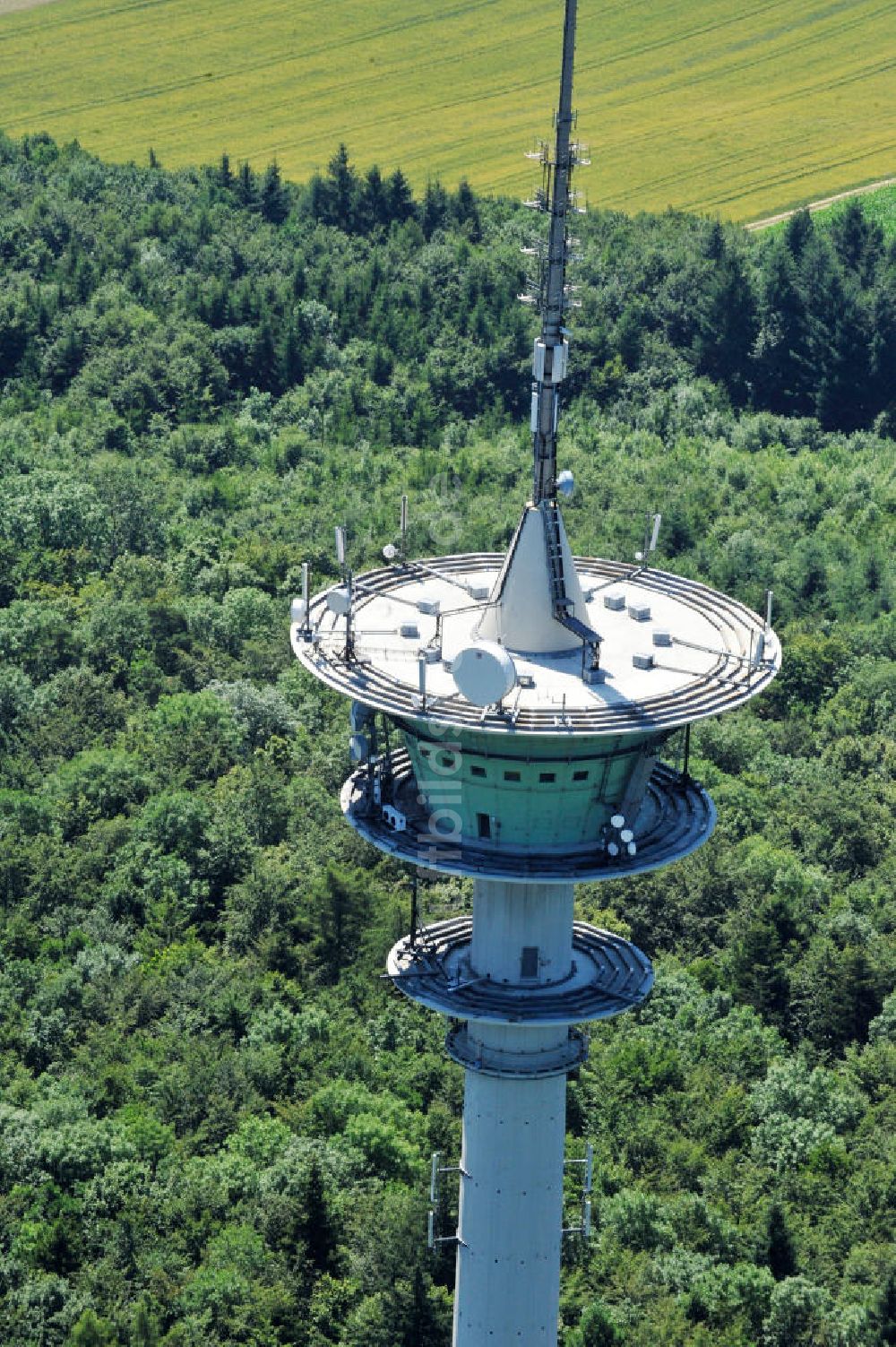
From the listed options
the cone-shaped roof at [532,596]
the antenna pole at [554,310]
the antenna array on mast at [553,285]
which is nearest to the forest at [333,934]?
Result: the cone-shaped roof at [532,596]

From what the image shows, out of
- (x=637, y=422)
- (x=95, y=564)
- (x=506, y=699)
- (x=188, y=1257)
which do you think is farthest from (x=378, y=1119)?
(x=637, y=422)

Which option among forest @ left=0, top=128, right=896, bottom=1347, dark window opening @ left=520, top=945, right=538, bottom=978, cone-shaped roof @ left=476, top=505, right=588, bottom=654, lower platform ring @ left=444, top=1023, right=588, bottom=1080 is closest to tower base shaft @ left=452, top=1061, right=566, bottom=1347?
lower platform ring @ left=444, top=1023, right=588, bottom=1080

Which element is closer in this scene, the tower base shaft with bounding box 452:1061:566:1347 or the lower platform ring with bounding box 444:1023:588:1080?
the lower platform ring with bounding box 444:1023:588:1080

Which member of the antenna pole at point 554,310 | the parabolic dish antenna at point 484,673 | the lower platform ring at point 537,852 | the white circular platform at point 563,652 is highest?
the antenna pole at point 554,310

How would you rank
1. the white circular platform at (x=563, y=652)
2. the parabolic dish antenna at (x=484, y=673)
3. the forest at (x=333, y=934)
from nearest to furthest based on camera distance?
the parabolic dish antenna at (x=484, y=673) → the white circular platform at (x=563, y=652) → the forest at (x=333, y=934)

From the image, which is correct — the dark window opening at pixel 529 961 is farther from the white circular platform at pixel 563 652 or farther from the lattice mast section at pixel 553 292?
the lattice mast section at pixel 553 292

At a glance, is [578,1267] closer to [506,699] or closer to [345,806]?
[345,806]

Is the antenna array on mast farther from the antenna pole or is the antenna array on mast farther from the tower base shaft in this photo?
the tower base shaft
